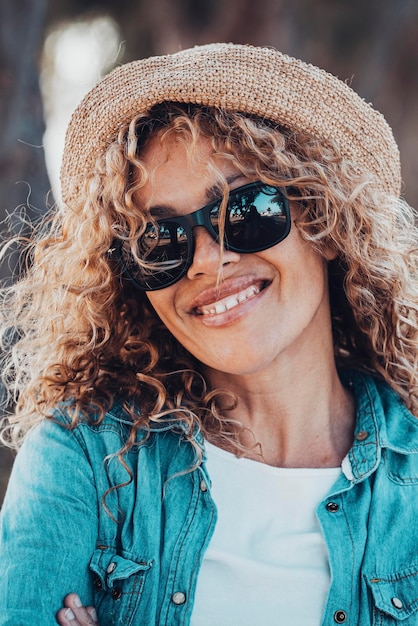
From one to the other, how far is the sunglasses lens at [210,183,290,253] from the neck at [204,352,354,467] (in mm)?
419

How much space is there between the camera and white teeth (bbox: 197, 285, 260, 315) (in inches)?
79.2

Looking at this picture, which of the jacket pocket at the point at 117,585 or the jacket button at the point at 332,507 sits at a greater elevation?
the jacket button at the point at 332,507

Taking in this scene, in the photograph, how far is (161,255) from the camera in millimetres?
1977

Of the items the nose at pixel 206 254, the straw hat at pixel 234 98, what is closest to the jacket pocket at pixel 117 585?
the nose at pixel 206 254

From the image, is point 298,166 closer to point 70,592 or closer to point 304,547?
point 304,547

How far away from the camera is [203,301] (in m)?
2.03

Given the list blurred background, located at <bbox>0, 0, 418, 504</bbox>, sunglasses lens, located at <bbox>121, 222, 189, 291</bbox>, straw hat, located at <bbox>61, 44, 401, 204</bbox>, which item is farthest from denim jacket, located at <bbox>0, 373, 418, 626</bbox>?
blurred background, located at <bbox>0, 0, 418, 504</bbox>

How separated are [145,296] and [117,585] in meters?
0.84

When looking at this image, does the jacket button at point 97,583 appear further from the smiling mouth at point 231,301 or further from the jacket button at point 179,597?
the smiling mouth at point 231,301

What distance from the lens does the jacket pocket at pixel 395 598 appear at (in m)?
1.91

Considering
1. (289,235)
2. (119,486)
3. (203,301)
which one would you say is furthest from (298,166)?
(119,486)

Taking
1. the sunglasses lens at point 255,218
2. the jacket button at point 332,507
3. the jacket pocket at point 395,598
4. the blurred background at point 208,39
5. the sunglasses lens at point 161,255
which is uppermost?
the blurred background at point 208,39

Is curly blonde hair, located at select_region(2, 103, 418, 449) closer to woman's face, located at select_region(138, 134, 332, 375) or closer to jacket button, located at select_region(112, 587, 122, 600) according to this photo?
woman's face, located at select_region(138, 134, 332, 375)

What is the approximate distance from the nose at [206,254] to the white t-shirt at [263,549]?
1.77ft
